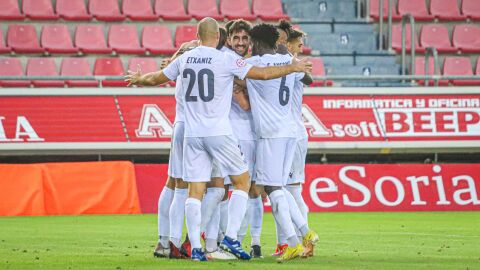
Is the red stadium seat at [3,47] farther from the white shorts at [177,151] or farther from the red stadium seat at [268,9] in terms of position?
the white shorts at [177,151]

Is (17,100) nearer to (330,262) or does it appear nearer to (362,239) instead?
(362,239)

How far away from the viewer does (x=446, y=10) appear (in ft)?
87.5

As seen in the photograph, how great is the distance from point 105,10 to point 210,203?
15.3 meters

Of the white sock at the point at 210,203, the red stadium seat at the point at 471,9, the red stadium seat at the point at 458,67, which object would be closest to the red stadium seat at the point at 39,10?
the red stadium seat at the point at 458,67

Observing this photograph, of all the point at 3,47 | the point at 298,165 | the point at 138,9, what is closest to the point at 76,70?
the point at 3,47

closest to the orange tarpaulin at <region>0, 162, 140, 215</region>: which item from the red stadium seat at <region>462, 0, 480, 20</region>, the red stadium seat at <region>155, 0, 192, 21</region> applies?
the red stadium seat at <region>155, 0, 192, 21</region>

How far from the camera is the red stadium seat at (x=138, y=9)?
82.1 ft

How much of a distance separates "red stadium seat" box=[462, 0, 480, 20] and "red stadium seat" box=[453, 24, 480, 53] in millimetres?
315

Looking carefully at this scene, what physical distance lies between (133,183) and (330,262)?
35.3ft

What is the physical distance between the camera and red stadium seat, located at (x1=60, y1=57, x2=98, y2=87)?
23422 mm

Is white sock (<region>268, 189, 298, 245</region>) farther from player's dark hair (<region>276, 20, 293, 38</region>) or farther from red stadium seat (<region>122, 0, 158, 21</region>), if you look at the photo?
red stadium seat (<region>122, 0, 158, 21</region>)

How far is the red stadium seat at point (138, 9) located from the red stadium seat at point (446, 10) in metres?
6.74

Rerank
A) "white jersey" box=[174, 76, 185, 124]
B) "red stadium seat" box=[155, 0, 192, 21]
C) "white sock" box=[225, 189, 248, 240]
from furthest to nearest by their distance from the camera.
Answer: "red stadium seat" box=[155, 0, 192, 21] → "white jersey" box=[174, 76, 185, 124] → "white sock" box=[225, 189, 248, 240]

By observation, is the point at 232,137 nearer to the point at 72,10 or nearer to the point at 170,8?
the point at 72,10
